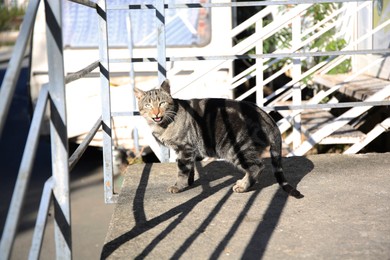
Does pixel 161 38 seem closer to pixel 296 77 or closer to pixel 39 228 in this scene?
pixel 296 77

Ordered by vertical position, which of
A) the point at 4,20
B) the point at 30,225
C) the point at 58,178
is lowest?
the point at 30,225

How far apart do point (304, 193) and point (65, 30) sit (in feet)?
17.9

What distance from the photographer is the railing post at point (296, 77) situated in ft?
19.9

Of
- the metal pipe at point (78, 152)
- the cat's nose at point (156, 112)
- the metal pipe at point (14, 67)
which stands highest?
the metal pipe at point (14, 67)

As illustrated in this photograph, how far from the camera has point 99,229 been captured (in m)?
6.77

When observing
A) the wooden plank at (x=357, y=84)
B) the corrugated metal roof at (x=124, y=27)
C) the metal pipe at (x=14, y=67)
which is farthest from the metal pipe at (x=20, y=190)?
the corrugated metal roof at (x=124, y=27)

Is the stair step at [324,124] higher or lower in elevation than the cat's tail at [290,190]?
lower

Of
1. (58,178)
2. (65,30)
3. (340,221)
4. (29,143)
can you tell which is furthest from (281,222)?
(65,30)

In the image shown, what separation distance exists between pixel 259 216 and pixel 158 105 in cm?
117

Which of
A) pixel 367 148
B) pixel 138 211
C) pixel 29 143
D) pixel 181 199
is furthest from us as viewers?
pixel 367 148

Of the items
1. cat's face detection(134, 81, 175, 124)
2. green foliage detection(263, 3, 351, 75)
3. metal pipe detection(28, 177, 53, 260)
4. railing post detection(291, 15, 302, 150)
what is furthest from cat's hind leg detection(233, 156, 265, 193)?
green foliage detection(263, 3, 351, 75)

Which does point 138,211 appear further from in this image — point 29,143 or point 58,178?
point 29,143

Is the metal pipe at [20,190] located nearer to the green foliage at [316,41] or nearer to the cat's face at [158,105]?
A: the cat's face at [158,105]

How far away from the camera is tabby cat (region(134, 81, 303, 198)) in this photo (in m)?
4.01
